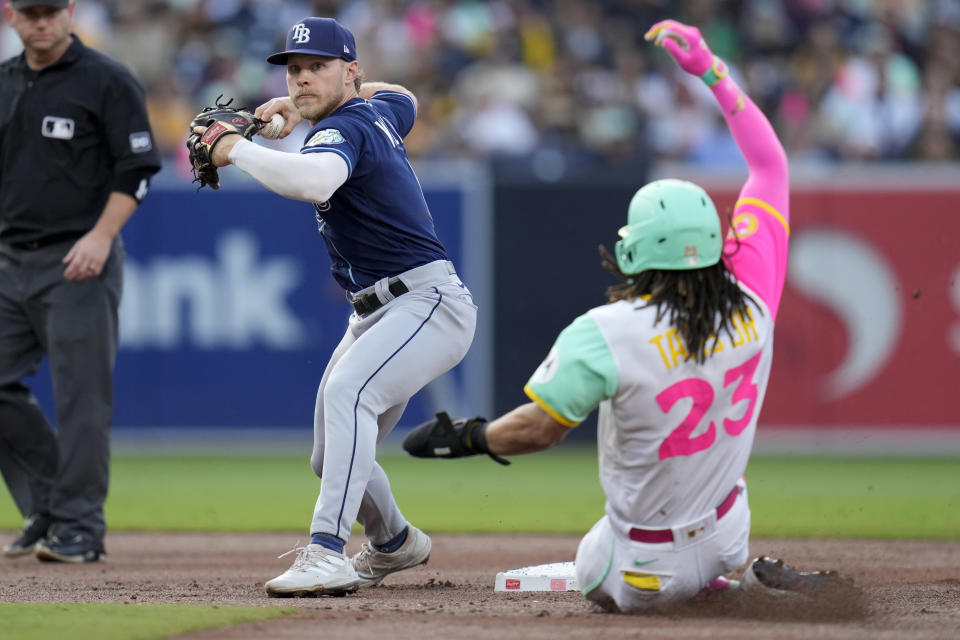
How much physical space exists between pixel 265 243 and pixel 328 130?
768 cm

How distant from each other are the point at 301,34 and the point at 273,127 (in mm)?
503

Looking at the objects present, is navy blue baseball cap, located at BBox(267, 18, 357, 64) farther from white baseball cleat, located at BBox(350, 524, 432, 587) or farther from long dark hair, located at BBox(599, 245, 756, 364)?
white baseball cleat, located at BBox(350, 524, 432, 587)

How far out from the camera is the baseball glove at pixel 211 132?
5531mm

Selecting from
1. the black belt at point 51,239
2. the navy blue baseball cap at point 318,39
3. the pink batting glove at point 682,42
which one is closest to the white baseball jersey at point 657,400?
the pink batting glove at point 682,42

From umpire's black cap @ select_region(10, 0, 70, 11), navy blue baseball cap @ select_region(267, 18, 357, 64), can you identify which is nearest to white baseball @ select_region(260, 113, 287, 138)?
navy blue baseball cap @ select_region(267, 18, 357, 64)

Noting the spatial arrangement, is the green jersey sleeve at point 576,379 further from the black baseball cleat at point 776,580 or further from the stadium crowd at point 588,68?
the stadium crowd at point 588,68

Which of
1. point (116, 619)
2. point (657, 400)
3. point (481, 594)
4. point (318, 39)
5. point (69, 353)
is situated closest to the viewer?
point (657, 400)

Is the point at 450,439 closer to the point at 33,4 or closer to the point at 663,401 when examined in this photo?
the point at 663,401

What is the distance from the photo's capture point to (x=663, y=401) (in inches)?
186

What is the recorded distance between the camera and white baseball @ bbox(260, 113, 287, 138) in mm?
6184

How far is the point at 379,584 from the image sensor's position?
6492mm

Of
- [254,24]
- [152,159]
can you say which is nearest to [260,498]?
[152,159]

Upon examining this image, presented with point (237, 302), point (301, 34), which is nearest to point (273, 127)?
point (301, 34)

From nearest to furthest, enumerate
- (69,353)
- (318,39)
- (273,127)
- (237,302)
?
(318,39)
(273,127)
(69,353)
(237,302)
